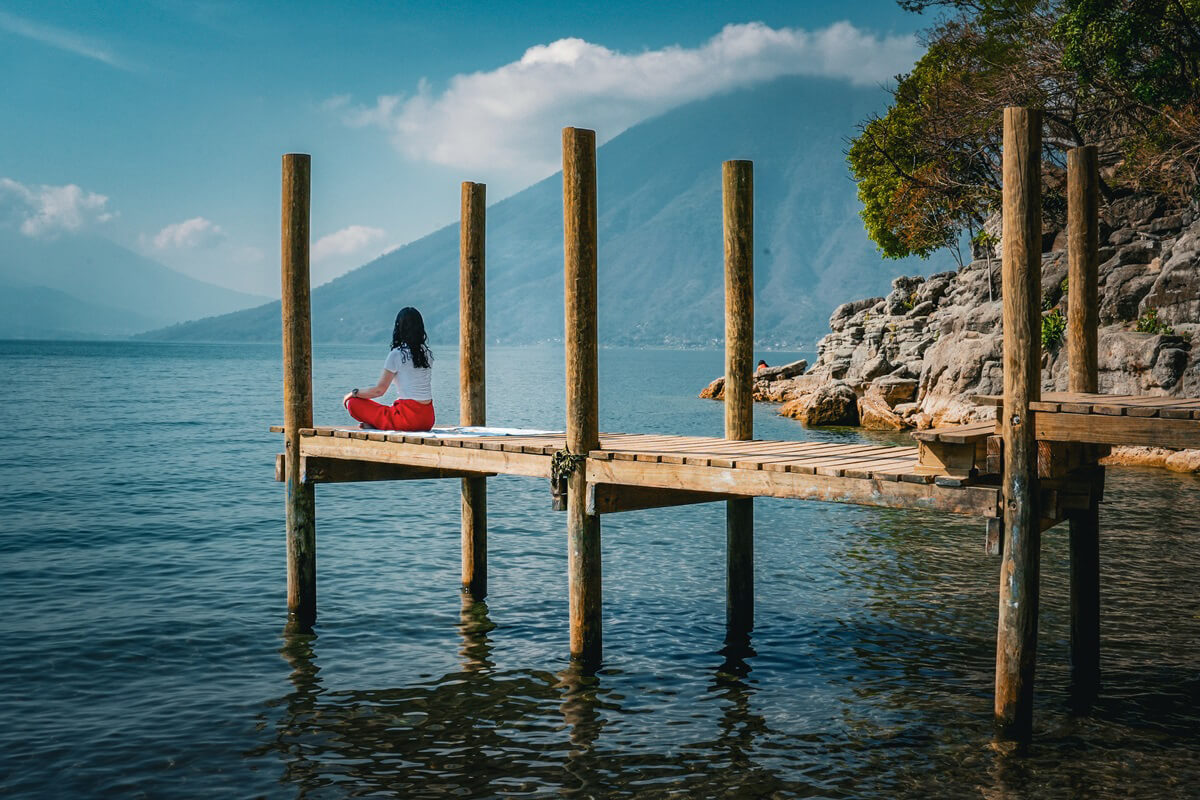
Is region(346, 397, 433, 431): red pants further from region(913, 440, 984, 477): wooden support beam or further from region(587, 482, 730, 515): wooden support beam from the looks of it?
region(913, 440, 984, 477): wooden support beam

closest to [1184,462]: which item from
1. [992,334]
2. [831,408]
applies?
[992,334]

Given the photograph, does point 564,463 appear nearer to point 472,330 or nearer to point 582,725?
point 582,725

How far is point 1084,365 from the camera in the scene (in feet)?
36.0

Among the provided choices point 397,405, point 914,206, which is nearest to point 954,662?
point 397,405

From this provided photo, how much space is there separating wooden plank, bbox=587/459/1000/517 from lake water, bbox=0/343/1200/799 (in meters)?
2.19

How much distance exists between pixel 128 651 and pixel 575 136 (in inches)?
303

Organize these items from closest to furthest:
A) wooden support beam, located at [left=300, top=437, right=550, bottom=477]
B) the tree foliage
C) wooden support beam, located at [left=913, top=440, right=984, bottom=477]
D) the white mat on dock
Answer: wooden support beam, located at [left=913, top=440, right=984, bottom=477] → wooden support beam, located at [left=300, top=437, right=550, bottom=477] → the white mat on dock → the tree foliage

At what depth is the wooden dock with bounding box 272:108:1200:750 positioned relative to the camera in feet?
27.8

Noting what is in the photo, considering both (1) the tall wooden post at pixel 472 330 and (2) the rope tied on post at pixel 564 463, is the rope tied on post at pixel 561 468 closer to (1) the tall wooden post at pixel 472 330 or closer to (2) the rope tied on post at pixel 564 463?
(2) the rope tied on post at pixel 564 463

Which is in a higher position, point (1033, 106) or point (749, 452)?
point (1033, 106)

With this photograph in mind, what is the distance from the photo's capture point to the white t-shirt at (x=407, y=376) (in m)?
12.5

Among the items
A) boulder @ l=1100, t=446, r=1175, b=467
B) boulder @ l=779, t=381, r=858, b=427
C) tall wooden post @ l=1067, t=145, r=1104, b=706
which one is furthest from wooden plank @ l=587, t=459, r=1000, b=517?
boulder @ l=779, t=381, r=858, b=427

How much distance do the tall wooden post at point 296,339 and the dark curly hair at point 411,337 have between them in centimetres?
104

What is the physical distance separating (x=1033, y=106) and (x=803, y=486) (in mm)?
30804
